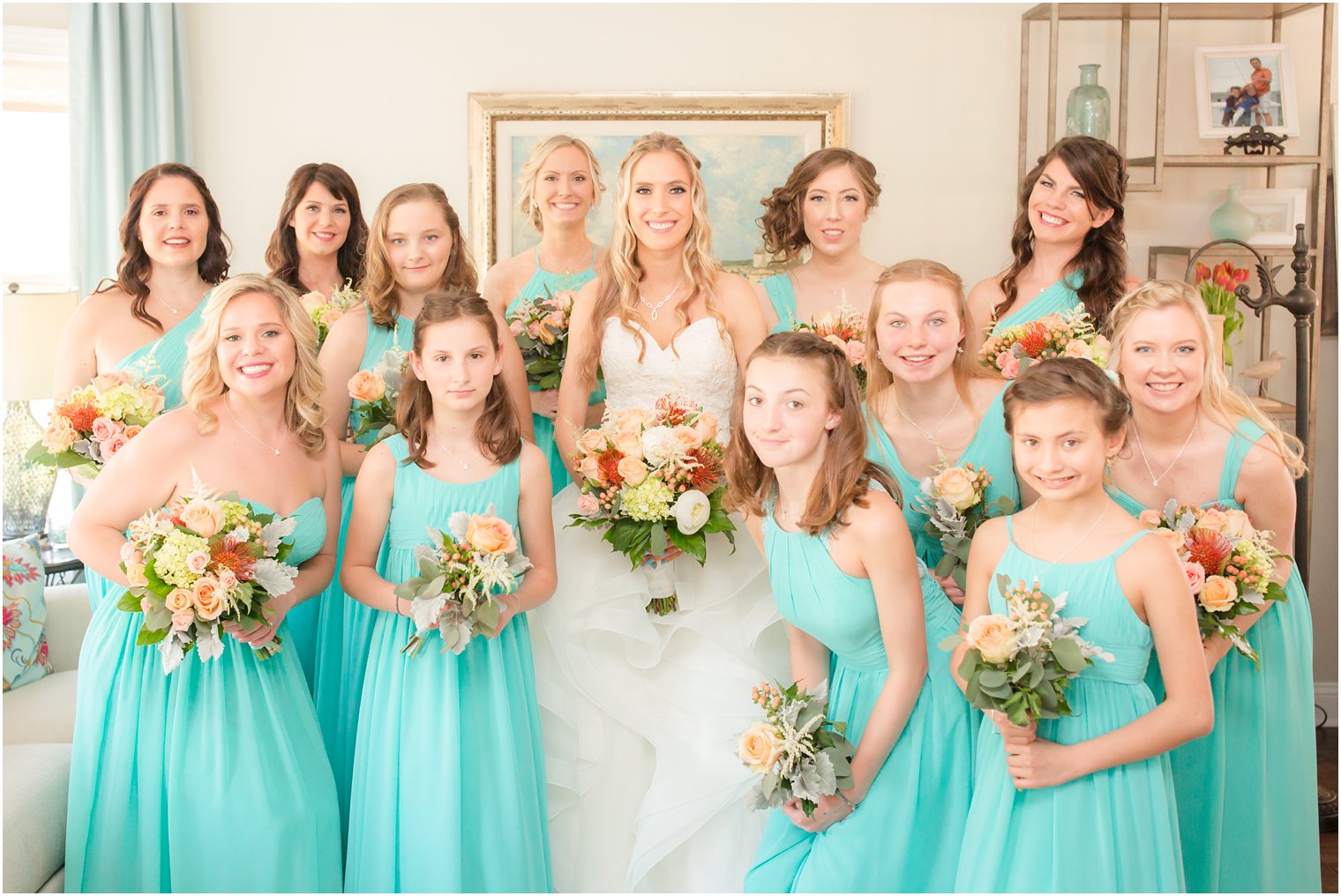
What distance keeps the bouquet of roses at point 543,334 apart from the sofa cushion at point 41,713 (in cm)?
195

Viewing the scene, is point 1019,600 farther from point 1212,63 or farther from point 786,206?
point 1212,63

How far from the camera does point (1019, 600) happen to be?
7.58ft

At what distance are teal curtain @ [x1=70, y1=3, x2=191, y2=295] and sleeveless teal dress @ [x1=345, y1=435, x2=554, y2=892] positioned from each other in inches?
147

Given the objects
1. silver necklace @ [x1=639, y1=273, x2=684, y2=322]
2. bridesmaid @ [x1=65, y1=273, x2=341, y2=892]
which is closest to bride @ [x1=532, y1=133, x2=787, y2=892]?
silver necklace @ [x1=639, y1=273, x2=684, y2=322]

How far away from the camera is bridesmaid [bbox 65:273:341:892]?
2.79 m

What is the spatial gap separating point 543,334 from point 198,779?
5.68ft

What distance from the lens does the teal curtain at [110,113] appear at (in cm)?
570

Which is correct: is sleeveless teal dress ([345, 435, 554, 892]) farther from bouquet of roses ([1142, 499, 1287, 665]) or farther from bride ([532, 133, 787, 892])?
bouquet of roses ([1142, 499, 1287, 665])

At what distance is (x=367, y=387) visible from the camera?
3.37 meters

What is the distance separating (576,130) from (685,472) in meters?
3.67

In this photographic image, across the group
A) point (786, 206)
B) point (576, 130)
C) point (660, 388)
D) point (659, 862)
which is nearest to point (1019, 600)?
point (659, 862)

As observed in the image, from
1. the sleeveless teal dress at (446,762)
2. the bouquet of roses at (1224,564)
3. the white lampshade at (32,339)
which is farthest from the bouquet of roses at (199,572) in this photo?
the white lampshade at (32,339)

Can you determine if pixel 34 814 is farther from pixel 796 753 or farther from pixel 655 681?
pixel 796 753

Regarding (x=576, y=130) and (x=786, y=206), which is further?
(x=576, y=130)
